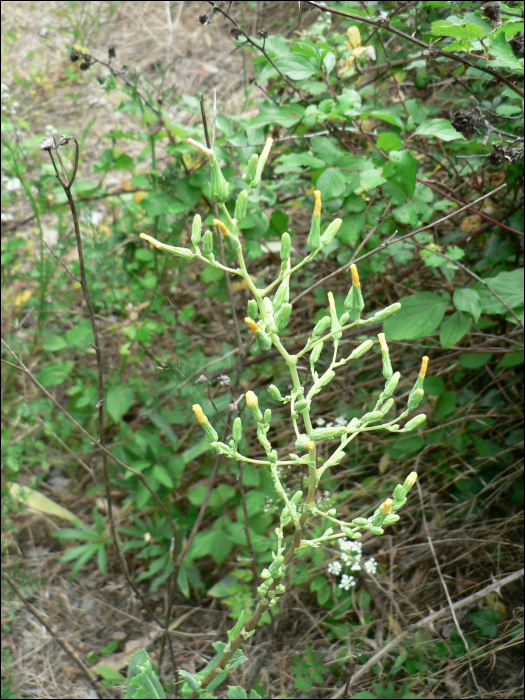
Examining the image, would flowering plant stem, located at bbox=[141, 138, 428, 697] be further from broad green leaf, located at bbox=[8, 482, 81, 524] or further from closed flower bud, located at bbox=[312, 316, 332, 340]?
broad green leaf, located at bbox=[8, 482, 81, 524]

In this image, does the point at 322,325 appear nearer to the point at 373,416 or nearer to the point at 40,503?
the point at 373,416

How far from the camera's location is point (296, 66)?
1628 millimetres

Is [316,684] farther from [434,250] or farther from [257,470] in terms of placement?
[434,250]

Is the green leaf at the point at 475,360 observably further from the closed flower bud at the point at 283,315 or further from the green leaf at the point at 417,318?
the closed flower bud at the point at 283,315

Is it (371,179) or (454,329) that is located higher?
(371,179)

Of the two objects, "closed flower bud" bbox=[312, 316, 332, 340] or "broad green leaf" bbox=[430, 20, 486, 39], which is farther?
"broad green leaf" bbox=[430, 20, 486, 39]

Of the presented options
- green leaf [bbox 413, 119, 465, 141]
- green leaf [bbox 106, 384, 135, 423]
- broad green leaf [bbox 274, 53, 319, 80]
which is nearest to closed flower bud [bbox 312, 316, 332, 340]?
green leaf [bbox 413, 119, 465, 141]

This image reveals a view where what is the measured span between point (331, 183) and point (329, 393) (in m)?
0.94

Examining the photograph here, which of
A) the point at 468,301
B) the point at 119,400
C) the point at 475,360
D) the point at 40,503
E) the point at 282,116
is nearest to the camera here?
the point at 468,301

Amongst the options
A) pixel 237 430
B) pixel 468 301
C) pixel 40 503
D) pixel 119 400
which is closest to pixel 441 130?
pixel 468 301

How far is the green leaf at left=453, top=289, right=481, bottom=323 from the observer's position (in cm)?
155

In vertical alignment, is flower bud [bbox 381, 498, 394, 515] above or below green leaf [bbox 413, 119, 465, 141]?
below

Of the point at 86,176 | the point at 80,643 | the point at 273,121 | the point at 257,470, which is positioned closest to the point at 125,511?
the point at 80,643

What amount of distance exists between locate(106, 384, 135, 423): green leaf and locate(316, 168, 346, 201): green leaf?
114 centimetres
